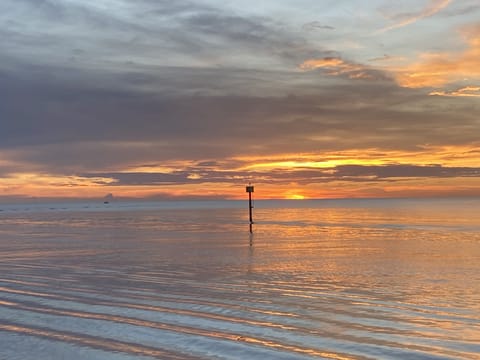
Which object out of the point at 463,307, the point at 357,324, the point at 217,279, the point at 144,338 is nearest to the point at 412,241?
the point at 217,279

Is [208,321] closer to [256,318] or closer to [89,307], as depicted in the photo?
[256,318]

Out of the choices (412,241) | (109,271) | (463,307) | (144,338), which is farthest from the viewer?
(412,241)

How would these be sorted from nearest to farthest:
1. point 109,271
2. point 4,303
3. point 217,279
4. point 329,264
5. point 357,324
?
point 357,324, point 4,303, point 217,279, point 109,271, point 329,264

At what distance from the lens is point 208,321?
37.8 ft

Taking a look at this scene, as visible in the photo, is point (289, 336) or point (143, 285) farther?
point (143, 285)

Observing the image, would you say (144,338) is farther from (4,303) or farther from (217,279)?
(217,279)

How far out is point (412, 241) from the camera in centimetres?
3294

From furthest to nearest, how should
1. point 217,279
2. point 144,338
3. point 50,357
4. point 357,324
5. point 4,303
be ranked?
point 217,279, point 4,303, point 357,324, point 144,338, point 50,357

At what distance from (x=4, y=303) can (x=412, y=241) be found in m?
25.2

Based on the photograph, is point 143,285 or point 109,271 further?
point 109,271

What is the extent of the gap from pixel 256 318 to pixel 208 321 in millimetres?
1062

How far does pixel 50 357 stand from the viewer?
9.10m

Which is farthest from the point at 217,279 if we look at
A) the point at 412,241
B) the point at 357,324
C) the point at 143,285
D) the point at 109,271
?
the point at 412,241

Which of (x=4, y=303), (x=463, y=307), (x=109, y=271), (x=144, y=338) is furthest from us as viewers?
(x=109, y=271)
